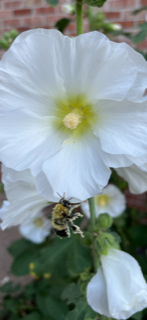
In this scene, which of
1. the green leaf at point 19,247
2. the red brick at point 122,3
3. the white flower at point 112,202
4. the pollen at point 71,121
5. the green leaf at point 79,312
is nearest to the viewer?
the pollen at point 71,121

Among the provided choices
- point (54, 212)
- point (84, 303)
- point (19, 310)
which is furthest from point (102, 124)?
point (19, 310)

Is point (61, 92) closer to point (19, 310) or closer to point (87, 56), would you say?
point (87, 56)

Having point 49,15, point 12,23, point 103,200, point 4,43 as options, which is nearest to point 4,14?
point 12,23

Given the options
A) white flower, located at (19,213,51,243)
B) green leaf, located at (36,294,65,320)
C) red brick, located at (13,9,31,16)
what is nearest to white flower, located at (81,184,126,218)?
white flower, located at (19,213,51,243)

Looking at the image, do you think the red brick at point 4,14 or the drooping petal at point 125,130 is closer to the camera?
the drooping petal at point 125,130

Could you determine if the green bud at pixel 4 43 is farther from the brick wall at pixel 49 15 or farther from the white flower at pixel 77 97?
the brick wall at pixel 49 15

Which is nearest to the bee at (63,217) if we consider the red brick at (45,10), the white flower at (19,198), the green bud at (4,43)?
the white flower at (19,198)

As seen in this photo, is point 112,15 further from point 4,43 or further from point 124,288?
point 124,288
